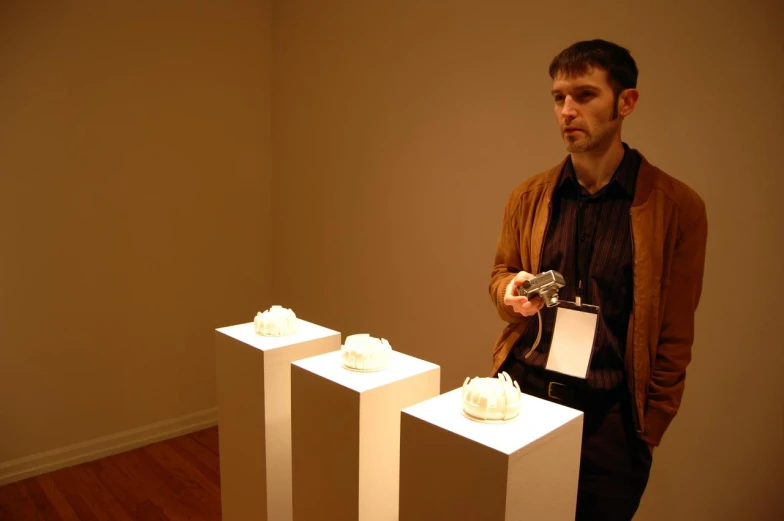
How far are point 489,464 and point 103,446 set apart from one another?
Result: 9.35 ft

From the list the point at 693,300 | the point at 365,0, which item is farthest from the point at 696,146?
the point at 365,0

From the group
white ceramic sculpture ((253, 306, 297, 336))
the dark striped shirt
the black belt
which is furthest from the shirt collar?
white ceramic sculpture ((253, 306, 297, 336))

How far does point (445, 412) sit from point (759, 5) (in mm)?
1578

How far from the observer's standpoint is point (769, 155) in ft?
6.04

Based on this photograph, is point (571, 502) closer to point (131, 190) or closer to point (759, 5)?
A: point (759, 5)

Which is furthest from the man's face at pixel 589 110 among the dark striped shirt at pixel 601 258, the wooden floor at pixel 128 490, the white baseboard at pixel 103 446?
the white baseboard at pixel 103 446

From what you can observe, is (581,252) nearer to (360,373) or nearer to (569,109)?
(569,109)

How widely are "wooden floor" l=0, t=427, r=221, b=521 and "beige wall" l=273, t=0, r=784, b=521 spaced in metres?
1.10

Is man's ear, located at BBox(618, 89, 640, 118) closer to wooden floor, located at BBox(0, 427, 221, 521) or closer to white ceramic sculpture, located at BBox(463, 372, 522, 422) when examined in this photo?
white ceramic sculpture, located at BBox(463, 372, 522, 422)

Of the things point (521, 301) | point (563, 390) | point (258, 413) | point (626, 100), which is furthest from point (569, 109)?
point (258, 413)

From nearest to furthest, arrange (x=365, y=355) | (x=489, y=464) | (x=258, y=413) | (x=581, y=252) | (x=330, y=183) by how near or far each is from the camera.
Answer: (x=489, y=464), (x=581, y=252), (x=365, y=355), (x=258, y=413), (x=330, y=183)

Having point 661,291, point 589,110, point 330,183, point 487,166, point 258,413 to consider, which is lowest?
point 258,413

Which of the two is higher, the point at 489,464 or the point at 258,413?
the point at 489,464

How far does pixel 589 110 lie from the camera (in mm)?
1474
